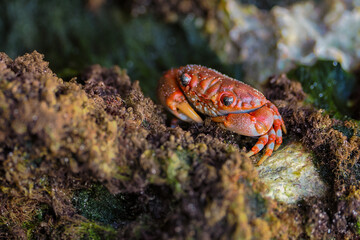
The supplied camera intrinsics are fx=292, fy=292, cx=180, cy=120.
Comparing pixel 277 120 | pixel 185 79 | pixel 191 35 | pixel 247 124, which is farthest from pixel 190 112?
pixel 191 35

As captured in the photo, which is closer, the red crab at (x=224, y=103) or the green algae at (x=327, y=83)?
the red crab at (x=224, y=103)

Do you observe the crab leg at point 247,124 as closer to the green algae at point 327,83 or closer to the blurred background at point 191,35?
the green algae at point 327,83

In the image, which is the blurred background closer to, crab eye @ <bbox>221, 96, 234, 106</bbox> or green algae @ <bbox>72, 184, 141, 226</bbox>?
crab eye @ <bbox>221, 96, 234, 106</bbox>

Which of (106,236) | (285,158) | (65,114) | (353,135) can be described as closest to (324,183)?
(285,158)

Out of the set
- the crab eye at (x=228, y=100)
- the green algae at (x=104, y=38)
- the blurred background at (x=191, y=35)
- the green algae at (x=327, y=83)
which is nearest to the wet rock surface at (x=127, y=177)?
the crab eye at (x=228, y=100)

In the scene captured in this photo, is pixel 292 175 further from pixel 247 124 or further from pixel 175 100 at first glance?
pixel 175 100

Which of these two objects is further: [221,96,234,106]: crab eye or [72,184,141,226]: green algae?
[221,96,234,106]: crab eye

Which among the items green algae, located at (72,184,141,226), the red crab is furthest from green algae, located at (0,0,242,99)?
green algae, located at (72,184,141,226)
